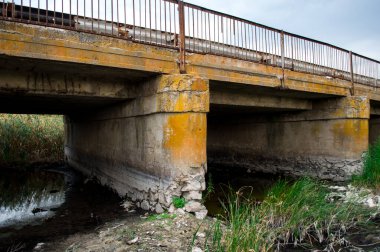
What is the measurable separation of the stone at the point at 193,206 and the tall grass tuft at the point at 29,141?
11373mm

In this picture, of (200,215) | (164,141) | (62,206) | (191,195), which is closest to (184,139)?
(164,141)

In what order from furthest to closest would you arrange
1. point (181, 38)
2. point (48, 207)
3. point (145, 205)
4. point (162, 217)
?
point (48, 207) → point (145, 205) → point (181, 38) → point (162, 217)

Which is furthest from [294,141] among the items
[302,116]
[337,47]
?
[337,47]

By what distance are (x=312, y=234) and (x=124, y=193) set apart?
4477 millimetres

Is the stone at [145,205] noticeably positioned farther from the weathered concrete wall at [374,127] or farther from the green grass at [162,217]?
the weathered concrete wall at [374,127]

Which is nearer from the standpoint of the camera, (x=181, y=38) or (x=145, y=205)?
(x=181, y=38)

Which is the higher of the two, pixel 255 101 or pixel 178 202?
pixel 255 101

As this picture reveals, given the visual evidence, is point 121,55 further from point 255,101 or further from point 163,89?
point 255,101

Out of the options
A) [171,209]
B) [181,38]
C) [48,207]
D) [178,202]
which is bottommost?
[48,207]

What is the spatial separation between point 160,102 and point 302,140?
691 cm

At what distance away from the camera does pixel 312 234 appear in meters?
5.10

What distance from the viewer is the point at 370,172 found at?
8531mm

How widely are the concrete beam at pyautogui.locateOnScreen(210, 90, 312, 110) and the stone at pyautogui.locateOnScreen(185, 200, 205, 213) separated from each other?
129 inches

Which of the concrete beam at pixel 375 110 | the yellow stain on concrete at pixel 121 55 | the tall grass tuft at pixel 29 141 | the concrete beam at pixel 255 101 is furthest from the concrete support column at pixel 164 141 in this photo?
the concrete beam at pixel 375 110
